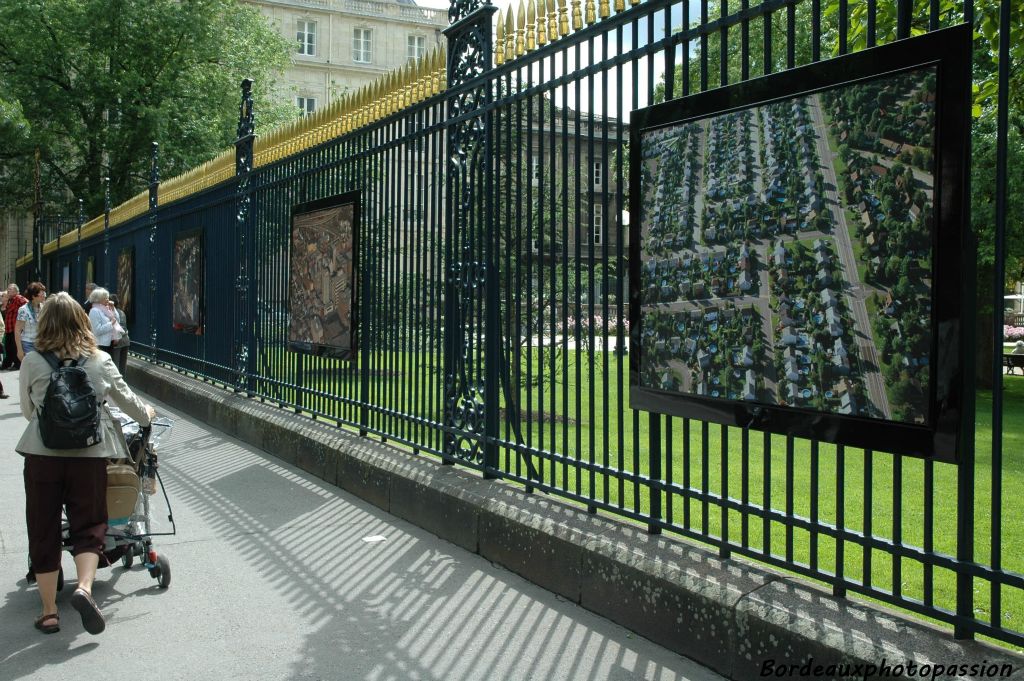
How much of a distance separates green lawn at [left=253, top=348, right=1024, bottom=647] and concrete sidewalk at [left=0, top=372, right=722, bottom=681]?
70cm

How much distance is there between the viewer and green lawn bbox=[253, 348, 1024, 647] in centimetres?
458

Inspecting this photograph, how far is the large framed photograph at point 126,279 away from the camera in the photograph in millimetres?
18911

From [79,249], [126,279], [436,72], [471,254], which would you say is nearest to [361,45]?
[79,249]

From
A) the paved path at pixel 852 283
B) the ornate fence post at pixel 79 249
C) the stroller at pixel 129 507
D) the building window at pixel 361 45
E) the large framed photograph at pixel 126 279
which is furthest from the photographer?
the building window at pixel 361 45

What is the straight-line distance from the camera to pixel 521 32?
6230mm

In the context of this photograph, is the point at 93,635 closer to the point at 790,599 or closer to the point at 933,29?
the point at 790,599

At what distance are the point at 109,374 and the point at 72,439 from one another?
45cm

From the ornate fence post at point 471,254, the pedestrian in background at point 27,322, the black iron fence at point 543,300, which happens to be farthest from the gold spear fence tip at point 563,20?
the pedestrian in background at point 27,322

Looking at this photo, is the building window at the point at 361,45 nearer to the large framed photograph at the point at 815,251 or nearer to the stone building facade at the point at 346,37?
the stone building facade at the point at 346,37

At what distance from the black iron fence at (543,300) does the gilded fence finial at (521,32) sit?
14 millimetres

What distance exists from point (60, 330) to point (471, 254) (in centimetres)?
266

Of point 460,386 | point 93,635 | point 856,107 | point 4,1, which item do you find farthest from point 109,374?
point 4,1

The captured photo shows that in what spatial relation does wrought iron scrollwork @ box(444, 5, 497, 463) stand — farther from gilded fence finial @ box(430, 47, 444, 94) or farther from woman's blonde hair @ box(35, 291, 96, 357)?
woman's blonde hair @ box(35, 291, 96, 357)

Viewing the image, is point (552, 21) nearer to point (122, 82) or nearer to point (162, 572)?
point (162, 572)
